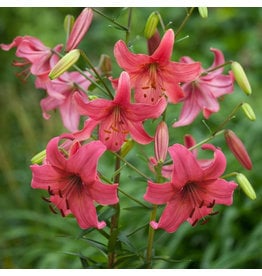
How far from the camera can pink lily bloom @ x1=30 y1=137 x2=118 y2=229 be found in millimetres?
981

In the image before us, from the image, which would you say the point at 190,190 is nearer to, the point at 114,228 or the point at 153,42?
the point at 114,228

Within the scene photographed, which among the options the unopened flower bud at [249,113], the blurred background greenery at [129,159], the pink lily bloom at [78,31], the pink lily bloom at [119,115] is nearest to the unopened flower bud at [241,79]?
the unopened flower bud at [249,113]

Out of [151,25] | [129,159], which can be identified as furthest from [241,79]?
[129,159]

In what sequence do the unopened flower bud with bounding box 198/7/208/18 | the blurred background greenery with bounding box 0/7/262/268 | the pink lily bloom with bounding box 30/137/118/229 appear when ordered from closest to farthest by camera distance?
the pink lily bloom with bounding box 30/137/118/229 < the unopened flower bud with bounding box 198/7/208/18 < the blurred background greenery with bounding box 0/7/262/268

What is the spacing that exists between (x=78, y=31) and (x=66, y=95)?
15 centimetres

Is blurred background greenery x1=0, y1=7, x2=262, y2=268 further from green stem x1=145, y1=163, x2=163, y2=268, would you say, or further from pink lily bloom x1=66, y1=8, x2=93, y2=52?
pink lily bloom x1=66, y1=8, x2=93, y2=52

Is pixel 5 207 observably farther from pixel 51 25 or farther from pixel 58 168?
pixel 58 168

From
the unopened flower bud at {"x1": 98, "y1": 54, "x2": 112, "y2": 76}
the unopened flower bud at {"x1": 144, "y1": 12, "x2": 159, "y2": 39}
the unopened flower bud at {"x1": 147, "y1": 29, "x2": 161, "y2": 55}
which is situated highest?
the unopened flower bud at {"x1": 144, "y1": 12, "x2": 159, "y2": 39}

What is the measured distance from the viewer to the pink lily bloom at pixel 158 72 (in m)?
1.01

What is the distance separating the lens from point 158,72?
105 cm

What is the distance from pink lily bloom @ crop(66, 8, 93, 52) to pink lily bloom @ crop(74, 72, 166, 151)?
0.13 meters

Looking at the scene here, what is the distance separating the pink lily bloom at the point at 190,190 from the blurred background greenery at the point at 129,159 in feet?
2.04

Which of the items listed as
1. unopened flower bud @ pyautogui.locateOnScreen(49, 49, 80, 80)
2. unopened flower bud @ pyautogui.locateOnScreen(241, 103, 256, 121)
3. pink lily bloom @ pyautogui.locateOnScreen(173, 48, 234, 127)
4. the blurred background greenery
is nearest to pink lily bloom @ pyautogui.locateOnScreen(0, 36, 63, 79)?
unopened flower bud @ pyautogui.locateOnScreen(49, 49, 80, 80)

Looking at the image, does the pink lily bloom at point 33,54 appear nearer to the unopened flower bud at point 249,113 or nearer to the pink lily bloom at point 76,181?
the pink lily bloom at point 76,181
